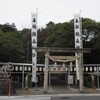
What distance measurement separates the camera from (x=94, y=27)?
51469 millimetres

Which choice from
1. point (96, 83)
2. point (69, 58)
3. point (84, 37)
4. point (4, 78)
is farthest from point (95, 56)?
point (4, 78)

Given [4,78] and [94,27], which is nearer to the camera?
[4,78]

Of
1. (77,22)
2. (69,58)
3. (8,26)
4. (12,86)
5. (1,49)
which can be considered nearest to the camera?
(12,86)

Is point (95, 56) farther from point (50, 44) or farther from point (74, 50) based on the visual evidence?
point (74, 50)

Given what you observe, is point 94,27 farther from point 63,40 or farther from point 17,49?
Answer: point 17,49

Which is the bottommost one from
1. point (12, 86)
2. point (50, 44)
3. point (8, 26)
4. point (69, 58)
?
point (12, 86)

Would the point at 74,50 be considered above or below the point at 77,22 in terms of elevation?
below

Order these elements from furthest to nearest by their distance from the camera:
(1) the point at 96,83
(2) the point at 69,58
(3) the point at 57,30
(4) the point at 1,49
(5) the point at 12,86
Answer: (3) the point at 57,30 < (4) the point at 1,49 < (1) the point at 96,83 < (2) the point at 69,58 < (5) the point at 12,86

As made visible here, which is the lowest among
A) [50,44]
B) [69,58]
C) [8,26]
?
[69,58]

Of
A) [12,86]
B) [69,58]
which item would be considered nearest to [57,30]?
[69,58]

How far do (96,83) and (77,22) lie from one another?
955 cm

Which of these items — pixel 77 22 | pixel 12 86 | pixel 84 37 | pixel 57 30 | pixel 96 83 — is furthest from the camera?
pixel 57 30

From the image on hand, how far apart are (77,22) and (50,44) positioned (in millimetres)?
17093

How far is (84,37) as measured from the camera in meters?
50.8
